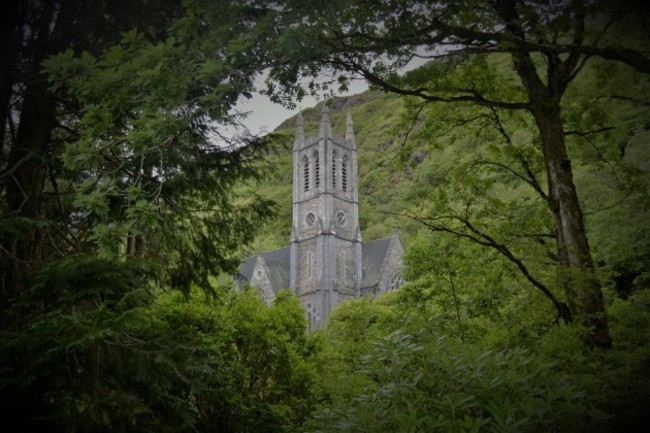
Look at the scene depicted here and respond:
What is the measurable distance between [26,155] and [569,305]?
22.3ft

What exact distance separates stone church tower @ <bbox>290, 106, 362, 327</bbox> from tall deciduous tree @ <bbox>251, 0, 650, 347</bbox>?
3954 centimetres

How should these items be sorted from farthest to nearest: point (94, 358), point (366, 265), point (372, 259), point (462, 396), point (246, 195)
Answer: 1. point (372, 259)
2. point (366, 265)
3. point (246, 195)
4. point (94, 358)
5. point (462, 396)

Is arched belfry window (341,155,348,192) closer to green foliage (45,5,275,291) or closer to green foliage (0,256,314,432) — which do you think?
green foliage (45,5,275,291)

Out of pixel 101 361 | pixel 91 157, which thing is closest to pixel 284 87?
pixel 91 157

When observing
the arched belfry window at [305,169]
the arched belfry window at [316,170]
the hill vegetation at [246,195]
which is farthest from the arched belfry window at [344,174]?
the hill vegetation at [246,195]

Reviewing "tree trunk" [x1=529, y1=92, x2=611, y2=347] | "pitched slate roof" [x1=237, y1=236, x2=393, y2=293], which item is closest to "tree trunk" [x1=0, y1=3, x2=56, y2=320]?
"tree trunk" [x1=529, y1=92, x2=611, y2=347]

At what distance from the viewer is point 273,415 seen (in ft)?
31.5

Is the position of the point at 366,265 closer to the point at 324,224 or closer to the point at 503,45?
the point at 324,224

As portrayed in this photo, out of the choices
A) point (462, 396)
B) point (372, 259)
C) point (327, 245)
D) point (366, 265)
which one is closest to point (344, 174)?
point (327, 245)

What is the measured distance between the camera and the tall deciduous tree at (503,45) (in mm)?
4688

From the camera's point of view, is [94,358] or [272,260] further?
[272,260]

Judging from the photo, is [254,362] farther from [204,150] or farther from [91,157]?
[91,157]

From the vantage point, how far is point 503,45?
504 centimetres

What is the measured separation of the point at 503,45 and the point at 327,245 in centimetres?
4246
